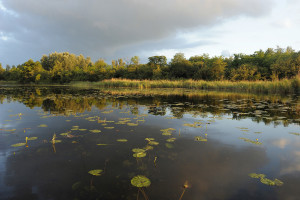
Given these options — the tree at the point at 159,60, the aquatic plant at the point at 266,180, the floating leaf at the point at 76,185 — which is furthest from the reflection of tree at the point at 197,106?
the tree at the point at 159,60

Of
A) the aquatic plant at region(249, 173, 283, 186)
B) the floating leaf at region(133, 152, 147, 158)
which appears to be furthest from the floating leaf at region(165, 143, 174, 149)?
the aquatic plant at region(249, 173, 283, 186)

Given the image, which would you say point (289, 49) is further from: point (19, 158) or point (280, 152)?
point (19, 158)

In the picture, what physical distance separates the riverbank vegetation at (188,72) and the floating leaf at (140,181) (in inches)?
736

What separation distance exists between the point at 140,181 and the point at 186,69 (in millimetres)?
41983

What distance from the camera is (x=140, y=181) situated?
2.00 m

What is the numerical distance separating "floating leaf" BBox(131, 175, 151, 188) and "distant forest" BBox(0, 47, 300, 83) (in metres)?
31.8

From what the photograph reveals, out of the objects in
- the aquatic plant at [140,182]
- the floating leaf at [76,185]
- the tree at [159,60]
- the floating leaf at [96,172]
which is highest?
the tree at [159,60]

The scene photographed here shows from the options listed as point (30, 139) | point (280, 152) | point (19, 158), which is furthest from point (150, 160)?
point (30, 139)

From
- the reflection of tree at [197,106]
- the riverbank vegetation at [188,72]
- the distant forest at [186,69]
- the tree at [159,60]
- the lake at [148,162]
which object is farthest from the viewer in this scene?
the tree at [159,60]

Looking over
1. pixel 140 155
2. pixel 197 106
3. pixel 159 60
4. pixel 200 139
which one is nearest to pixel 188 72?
pixel 159 60

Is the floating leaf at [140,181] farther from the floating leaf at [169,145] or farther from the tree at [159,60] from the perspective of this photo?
the tree at [159,60]

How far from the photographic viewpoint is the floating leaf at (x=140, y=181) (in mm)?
1944

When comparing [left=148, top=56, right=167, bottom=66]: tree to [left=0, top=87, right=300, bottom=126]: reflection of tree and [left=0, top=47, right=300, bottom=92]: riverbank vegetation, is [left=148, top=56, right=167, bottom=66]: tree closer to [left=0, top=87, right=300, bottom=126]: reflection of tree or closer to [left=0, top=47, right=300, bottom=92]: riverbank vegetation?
[left=0, top=47, right=300, bottom=92]: riverbank vegetation

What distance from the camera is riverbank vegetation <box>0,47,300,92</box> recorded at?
988 inches
